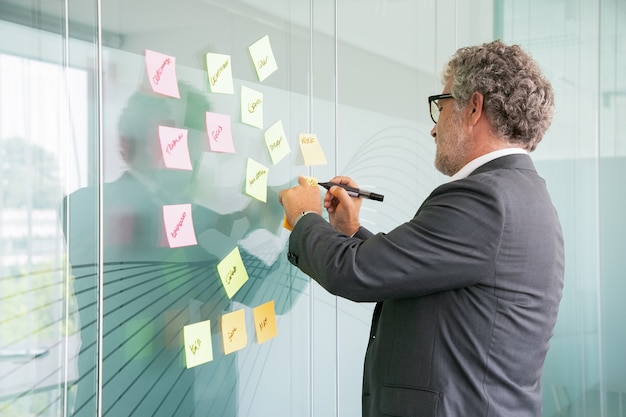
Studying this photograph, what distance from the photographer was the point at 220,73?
1.60m

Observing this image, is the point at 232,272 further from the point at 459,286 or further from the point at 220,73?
the point at 459,286

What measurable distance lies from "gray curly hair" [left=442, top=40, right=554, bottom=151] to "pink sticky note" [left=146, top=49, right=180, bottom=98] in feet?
1.95

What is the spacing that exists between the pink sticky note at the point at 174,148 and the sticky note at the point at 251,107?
0.21 meters

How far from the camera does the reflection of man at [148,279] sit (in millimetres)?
1298

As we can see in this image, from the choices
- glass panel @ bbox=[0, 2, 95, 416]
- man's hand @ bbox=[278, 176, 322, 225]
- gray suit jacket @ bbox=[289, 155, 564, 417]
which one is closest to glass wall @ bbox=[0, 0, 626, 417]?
glass panel @ bbox=[0, 2, 95, 416]

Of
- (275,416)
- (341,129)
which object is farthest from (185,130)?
(275,416)

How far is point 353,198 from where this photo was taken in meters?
1.71

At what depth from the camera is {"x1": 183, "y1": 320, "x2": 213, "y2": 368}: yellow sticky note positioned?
153 cm

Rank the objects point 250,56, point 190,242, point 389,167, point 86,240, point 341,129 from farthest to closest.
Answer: point 389,167 < point 341,129 < point 250,56 < point 190,242 < point 86,240

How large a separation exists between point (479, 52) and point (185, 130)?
2.11 ft

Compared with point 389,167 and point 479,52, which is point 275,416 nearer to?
point 389,167

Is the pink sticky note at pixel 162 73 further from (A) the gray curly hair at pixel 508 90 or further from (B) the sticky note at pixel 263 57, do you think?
(A) the gray curly hair at pixel 508 90

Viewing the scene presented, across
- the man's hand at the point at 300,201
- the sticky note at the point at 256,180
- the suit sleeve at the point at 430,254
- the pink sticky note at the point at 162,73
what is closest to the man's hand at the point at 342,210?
the man's hand at the point at 300,201

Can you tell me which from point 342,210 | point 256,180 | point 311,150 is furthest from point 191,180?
point 311,150
